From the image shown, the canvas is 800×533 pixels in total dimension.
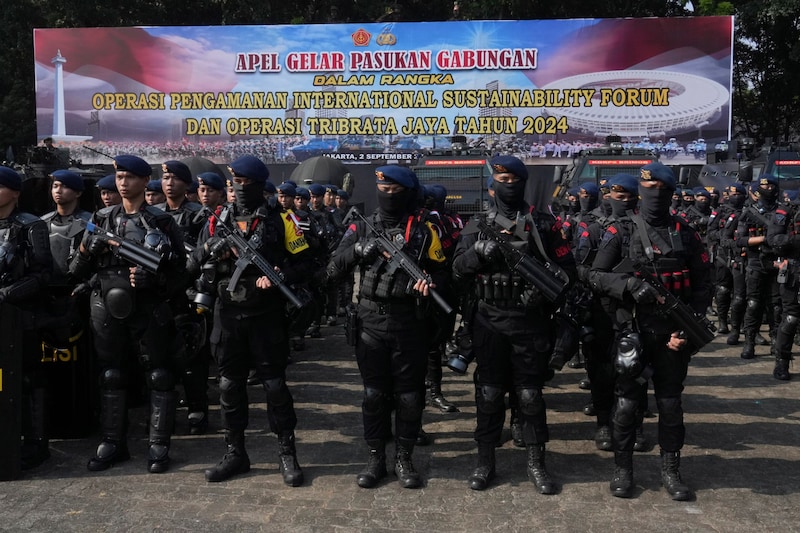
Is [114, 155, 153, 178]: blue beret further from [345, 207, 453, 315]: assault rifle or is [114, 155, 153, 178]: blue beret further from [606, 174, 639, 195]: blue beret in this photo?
[606, 174, 639, 195]: blue beret

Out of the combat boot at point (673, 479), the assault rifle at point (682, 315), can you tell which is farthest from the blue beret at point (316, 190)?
the combat boot at point (673, 479)

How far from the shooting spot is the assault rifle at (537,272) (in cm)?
518

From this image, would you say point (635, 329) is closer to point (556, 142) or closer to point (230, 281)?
point (230, 281)

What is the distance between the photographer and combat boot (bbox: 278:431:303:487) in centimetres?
546

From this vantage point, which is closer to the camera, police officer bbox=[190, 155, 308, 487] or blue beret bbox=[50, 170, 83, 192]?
police officer bbox=[190, 155, 308, 487]

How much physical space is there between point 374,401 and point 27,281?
8.78 ft

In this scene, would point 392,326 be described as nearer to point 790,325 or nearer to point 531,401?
point 531,401

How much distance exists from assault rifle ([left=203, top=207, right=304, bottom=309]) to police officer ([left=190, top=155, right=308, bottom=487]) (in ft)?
0.14

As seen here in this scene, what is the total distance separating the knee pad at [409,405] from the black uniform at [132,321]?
1.77 meters

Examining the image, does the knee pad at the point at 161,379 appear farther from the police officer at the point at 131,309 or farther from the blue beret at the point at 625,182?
the blue beret at the point at 625,182

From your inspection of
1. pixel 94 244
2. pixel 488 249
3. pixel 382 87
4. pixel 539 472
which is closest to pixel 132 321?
pixel 94 244

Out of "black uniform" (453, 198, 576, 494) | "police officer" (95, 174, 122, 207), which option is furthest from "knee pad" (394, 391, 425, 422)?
"police officer" (95, 174, 122, 207)

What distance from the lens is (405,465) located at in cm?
548

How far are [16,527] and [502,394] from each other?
325cm
